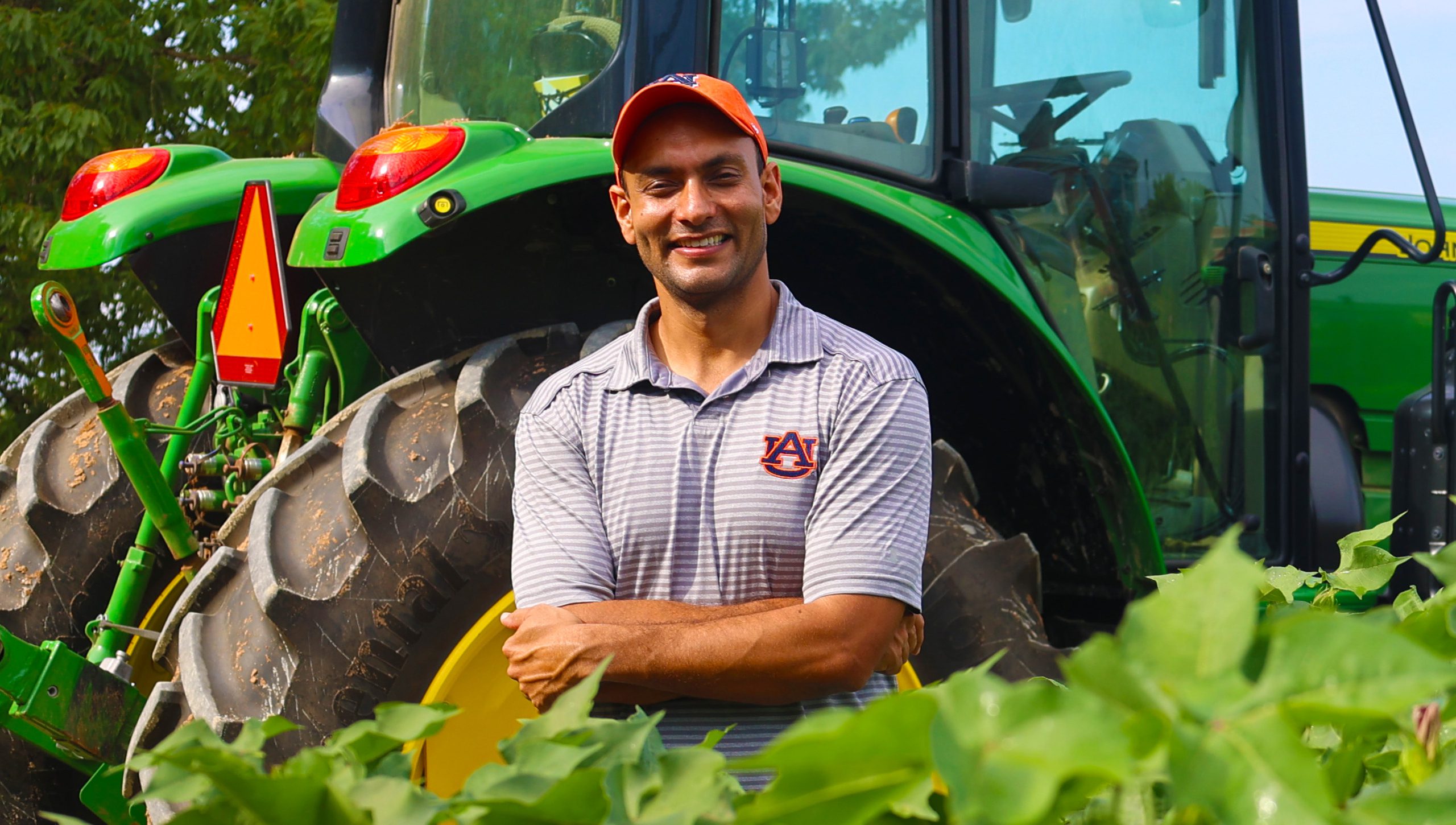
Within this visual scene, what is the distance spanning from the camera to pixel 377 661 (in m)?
2.29

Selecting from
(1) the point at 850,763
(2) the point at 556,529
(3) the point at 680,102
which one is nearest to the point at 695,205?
(3) the point at 680,102

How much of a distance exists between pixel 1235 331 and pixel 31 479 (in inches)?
Answer: 111

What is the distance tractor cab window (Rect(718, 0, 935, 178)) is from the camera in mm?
2824

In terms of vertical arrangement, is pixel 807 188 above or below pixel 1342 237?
above

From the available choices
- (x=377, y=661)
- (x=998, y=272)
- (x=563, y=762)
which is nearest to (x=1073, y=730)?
(x=563, y=762)

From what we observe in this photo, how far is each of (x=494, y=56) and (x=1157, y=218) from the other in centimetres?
163

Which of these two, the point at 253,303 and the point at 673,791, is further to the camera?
the point at 253,303

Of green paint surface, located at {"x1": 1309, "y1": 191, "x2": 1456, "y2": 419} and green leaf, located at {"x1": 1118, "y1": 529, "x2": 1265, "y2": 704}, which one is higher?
green leaf, located at {"x1": 1118, "y1": 529, "x2": 1265, "y2": 704}

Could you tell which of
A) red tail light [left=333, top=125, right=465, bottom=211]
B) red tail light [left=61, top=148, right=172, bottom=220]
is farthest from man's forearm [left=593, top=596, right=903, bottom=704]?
red tail light [left=61, top=148, right=172, bottom=220]

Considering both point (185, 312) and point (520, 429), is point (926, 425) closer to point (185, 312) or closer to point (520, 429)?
point (520, 429)

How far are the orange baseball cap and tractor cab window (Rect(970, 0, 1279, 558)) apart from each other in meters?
1.34

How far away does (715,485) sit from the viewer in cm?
189

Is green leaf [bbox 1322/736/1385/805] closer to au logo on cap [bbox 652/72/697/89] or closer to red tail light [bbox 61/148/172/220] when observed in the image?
au logo on cap [bbox 652/72/697/89]

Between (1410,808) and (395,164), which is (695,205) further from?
(1410,808)
